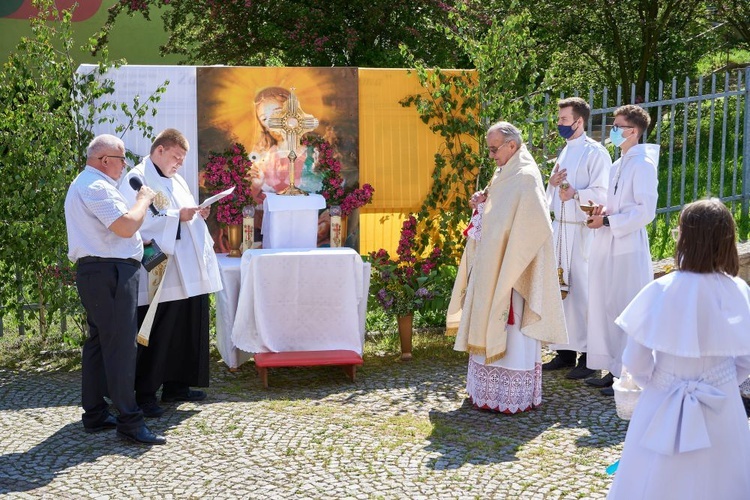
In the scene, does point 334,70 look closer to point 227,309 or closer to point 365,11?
point 227,309

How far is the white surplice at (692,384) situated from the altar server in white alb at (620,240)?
3187mm

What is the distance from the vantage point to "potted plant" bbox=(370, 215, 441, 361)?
8531mm

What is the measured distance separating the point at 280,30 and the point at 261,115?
6.10m

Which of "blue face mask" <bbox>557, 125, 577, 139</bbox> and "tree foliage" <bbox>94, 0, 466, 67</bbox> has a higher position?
"tree foliage" <bbox>94, 0, 466, 67</bbox>

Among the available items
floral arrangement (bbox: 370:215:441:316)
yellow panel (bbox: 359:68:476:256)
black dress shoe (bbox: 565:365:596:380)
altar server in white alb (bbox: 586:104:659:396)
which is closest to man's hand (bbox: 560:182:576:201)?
altar server in white alb (bbox: 586:104:659:396)

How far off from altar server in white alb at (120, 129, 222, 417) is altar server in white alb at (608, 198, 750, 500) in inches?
146

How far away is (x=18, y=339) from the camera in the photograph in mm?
8922

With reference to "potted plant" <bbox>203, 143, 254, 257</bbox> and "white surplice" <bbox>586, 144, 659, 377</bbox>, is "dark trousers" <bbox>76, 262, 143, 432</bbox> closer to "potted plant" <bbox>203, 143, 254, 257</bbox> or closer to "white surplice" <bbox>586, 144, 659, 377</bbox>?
"potted plant" <bbox>203, 143, 254, 257</bbox>

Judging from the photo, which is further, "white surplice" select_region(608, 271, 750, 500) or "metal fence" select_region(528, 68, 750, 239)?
"metal fence" select_region(528, 68, 750, 239)

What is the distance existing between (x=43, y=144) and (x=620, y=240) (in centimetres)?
447

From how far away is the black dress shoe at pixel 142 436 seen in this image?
6242mm

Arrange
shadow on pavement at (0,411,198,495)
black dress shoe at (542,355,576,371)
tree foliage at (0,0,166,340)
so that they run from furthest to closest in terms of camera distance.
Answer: black dress shoe at (542,355,576,371) < tree foliage at (0,0,166,340) < shadow on pavement at (0,411,198,495)

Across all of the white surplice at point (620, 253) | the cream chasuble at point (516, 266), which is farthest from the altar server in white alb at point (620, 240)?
the cream chasuble at point (516, 266)

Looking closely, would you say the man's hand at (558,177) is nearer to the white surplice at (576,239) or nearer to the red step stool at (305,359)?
the white surplice at (576,239)
